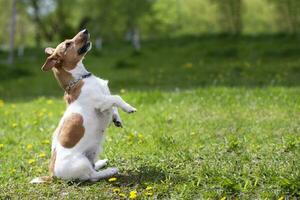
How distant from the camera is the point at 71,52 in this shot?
693cm

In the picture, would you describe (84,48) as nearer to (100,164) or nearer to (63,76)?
(63,76)

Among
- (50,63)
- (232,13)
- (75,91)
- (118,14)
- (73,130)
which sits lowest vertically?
(232,13)

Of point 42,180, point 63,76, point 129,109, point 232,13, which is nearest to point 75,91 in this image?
point 63,76

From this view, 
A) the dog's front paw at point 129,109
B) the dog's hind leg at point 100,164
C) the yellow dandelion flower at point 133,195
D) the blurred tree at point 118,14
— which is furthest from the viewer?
the blurred tree at point 118,14

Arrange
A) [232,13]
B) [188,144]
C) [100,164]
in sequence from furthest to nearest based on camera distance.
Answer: [232,13] → [188,144] → [100,164]

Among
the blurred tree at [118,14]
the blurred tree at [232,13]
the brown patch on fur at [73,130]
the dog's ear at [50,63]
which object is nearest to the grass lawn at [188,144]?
the brown patch on fur at [73,130]

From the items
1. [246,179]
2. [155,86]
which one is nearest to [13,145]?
[246,179]

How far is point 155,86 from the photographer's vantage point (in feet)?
53.2

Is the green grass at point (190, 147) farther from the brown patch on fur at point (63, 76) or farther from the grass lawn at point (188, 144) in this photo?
the brown patch on fur at point (63, 76)

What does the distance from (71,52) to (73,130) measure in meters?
0.97

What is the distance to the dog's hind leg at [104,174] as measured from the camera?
23.1 ft

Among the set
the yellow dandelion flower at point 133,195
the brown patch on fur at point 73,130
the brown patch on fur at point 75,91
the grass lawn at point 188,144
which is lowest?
the grass lawn at point 188,144

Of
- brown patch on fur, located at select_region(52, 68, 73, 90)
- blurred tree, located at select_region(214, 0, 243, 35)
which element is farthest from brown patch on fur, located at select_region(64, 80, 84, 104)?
blurred tree, located at select_region(214, 0, 243, 35)

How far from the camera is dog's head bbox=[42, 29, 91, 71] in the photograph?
6.88m
